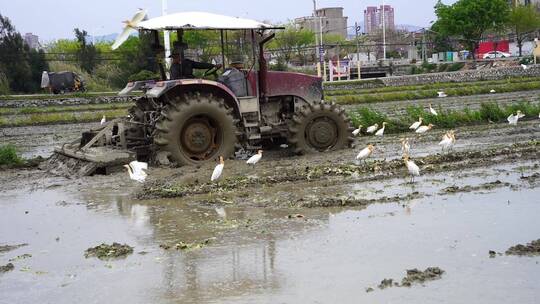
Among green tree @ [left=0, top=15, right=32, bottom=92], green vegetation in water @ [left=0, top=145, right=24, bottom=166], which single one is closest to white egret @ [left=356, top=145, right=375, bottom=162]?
green vegetation in water @ [left=0, top=145, right=24, bottom=166]

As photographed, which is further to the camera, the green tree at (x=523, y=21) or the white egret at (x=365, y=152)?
the green tree at (x=523, y=21)

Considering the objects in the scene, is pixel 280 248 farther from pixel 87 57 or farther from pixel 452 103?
pixel 87 57

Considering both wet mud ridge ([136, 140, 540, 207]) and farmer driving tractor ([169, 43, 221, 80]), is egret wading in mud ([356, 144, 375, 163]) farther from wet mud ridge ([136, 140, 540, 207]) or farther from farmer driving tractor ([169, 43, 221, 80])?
farmer driving tractor ([169, 43, 221, 80])

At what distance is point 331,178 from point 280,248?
395 cm

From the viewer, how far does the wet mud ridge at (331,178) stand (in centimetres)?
953

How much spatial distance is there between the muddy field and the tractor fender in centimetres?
118

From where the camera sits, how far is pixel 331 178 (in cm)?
1107

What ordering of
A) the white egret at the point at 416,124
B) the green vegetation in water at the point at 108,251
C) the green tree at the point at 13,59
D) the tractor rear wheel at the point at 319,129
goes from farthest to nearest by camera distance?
the green tree at the point at 13,59 → the white egret at the point at 416,124 → the tractor rear wheel at the point at 319,129 → the green vegetation in water at the point at 108,251

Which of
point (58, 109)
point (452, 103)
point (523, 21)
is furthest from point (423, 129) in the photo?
point (523, 21)

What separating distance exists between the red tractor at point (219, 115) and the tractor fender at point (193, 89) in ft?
0.06

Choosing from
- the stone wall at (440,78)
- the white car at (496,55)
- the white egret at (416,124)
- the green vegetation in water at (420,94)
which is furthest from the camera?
the white car at (496,55)

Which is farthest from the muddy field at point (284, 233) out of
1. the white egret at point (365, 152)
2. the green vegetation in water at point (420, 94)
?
the green vegetation in water at point (420, 94)

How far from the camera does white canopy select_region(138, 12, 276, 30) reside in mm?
12461

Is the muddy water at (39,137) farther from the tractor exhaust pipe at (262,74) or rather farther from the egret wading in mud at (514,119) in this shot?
the egret wading in mud at (514,119)
